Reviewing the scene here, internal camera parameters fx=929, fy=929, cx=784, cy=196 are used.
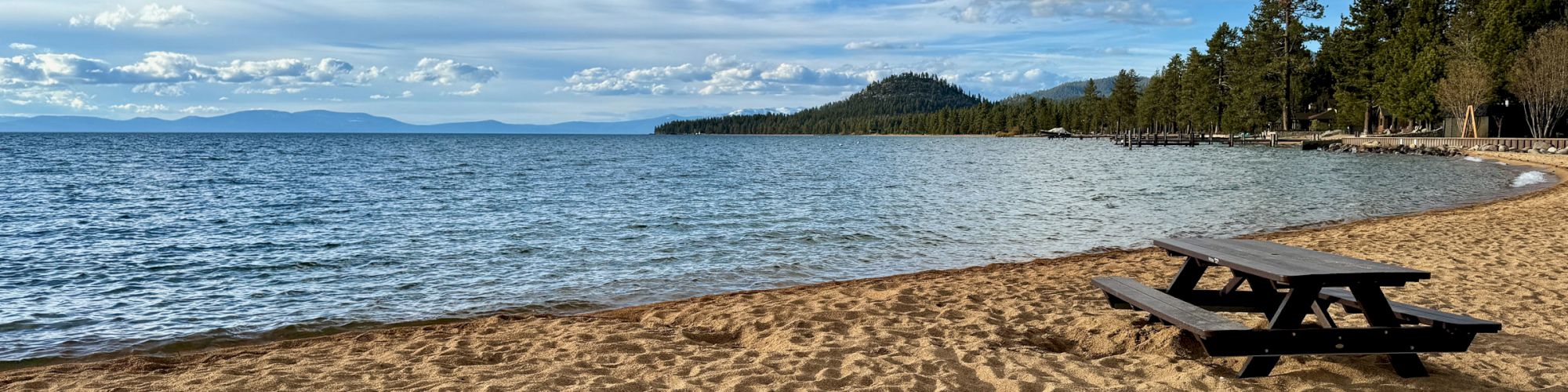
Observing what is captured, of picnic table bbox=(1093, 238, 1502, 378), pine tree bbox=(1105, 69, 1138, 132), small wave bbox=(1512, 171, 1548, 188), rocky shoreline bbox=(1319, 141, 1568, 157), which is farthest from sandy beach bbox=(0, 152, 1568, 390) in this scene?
pine tree bbox=(1105, 69, 1138, 132)

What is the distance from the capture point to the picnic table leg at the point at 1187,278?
7363mm

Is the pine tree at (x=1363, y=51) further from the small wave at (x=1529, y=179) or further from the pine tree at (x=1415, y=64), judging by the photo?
the small wave at (x=1529, y=179)

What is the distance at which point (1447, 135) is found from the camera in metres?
70.2

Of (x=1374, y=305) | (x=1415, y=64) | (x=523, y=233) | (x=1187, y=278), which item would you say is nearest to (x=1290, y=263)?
(x=1374, y=305)

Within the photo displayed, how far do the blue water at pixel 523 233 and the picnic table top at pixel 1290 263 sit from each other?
21.1 ft

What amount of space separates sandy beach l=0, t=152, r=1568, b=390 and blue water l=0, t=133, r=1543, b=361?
1808 mm

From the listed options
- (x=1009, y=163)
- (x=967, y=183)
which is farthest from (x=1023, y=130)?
(x=967, y=183)

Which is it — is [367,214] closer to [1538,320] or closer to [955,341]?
[955,341]

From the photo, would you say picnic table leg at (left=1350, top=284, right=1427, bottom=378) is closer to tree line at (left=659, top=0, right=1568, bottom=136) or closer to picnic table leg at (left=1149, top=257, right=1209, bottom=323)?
picnic table leg at (left=1149, top=257, right=1209, bottom=323)

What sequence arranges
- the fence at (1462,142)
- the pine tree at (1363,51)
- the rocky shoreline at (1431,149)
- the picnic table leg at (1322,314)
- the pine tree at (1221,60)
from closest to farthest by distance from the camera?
the picnic table leg at (1322,314)
the rocky shoreline at (1431,149)
the fence at (1462,142)
the pine tree at (1363,51)
the pine tree at (1221,60)

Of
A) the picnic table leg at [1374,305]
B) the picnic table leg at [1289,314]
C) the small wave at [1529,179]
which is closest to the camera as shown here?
the picnic table leg at [1289,314]

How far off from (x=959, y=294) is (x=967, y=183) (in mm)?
28382

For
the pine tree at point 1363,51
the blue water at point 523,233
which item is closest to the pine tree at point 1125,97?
the pine tree at point 1363,51

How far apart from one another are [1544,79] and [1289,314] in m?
70.1
